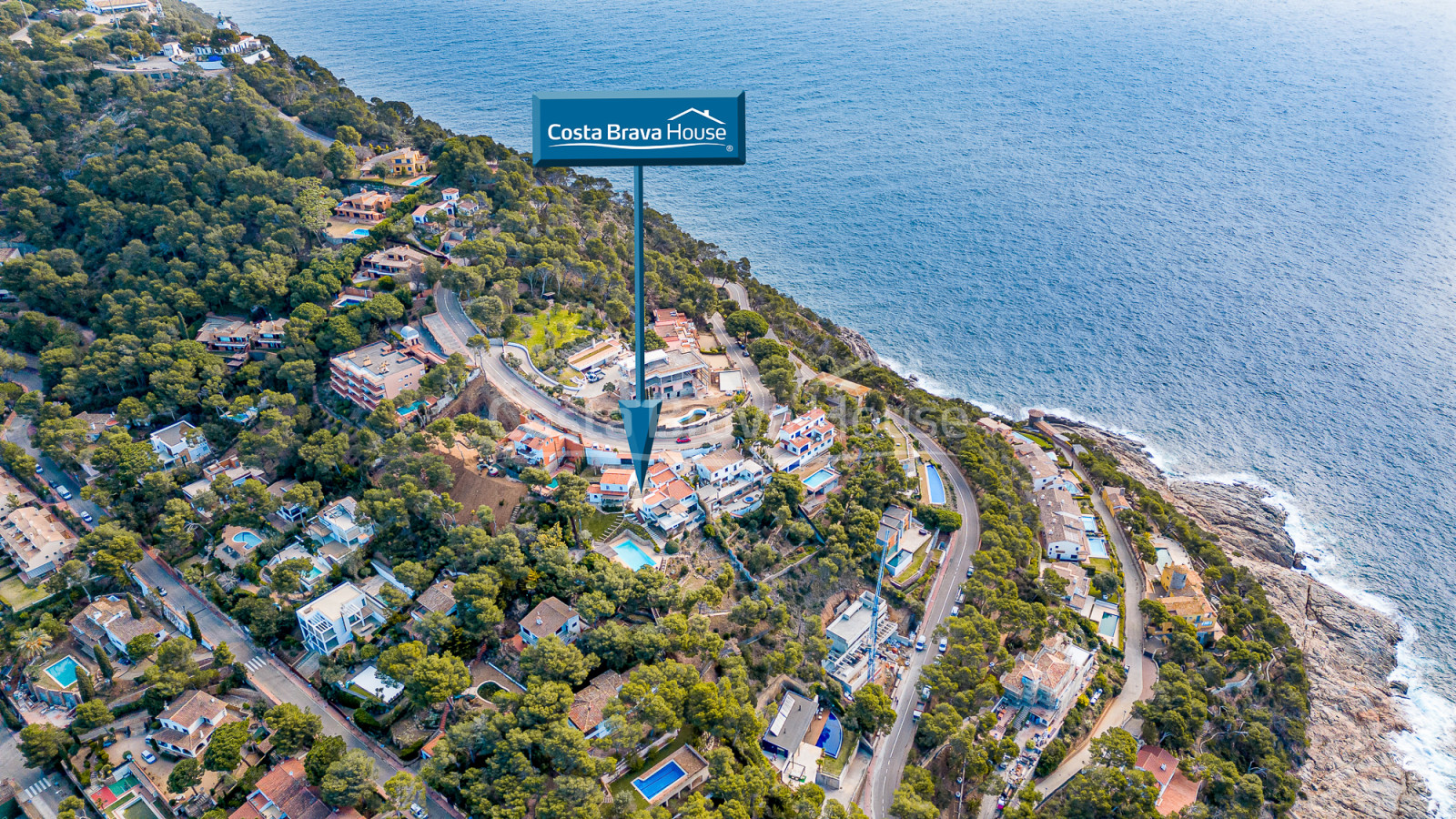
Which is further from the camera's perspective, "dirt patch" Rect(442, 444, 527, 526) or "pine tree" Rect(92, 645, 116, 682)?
"dirt patch" Rect(442, 444, 527, 526)

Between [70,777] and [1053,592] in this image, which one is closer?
[70,777]

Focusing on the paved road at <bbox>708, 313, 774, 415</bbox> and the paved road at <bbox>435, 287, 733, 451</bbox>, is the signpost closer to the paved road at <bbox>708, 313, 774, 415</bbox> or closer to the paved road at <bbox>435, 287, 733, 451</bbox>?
the paved road at <bbox>435, 287, 733, 451</bbox>

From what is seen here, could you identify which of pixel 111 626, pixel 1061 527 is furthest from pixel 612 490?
pixel 1061 527

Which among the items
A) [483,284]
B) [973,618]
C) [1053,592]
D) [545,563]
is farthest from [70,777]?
[1053,592]

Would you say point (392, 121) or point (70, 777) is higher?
point (392, 121)

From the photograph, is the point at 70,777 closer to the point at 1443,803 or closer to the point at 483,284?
the point at 483,284

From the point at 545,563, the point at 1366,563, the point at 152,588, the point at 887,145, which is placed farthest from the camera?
the point at 887,145

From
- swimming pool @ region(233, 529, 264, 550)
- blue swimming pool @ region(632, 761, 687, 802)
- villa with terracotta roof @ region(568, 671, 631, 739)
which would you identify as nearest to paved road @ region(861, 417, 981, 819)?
blue swimming pool @ region(632, 761, 687, 802)
